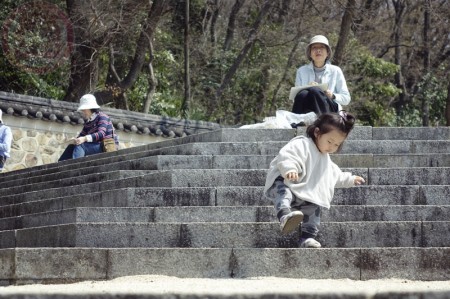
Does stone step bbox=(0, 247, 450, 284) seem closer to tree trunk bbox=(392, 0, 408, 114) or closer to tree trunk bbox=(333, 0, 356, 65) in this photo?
tree trunk bbox=(333, 0, 356, 65)

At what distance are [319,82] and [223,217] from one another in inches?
147

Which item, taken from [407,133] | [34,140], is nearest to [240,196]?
[407,133]

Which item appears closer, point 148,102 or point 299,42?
point 148,102

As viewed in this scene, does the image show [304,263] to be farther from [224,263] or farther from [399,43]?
[399,43]

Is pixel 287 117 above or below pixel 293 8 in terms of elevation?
below

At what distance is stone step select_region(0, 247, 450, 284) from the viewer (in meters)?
6.63

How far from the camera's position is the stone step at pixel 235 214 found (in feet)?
26.2

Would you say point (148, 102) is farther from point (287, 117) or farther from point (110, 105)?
point (287, 117)

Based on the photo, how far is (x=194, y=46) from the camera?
2544 centimetres

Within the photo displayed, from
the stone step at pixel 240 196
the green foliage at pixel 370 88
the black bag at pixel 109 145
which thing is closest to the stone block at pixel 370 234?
the stone step at pixel 240 196

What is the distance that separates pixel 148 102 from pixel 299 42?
4.92 metres

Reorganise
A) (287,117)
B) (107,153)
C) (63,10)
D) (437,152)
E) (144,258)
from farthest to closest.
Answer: (63,10) < (107,153) < (287,117) < (437,152) < (144,258)

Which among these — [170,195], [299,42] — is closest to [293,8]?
[299,42]

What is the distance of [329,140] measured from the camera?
23.3 feet
